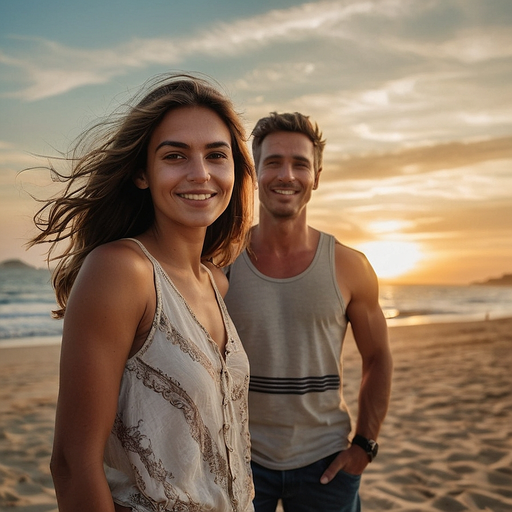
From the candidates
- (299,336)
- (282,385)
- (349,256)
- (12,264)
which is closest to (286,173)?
(349,256)

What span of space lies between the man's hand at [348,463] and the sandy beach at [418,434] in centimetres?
219

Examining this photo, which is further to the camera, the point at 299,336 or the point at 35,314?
the point at 35,314

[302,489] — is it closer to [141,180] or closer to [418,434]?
[141,180]

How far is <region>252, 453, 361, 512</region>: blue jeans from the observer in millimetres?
2814

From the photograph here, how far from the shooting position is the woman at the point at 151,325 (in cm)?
166

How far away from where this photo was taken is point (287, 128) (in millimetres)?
3166

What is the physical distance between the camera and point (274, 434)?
2.84m

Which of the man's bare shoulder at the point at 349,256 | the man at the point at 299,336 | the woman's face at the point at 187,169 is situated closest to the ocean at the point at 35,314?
the man at the point at 299,336

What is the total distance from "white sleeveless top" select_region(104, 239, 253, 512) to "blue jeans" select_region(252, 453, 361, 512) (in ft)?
3.04

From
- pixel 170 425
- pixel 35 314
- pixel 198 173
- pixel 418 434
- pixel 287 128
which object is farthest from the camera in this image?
pixel 35 314

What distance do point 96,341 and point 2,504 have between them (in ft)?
13.3

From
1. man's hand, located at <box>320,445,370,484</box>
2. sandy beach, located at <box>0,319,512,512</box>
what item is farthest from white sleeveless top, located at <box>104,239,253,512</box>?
sandy beach, located at <box>0,319,512,512</box>

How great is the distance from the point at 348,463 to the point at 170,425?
145 cm

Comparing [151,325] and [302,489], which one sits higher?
[151,325]
